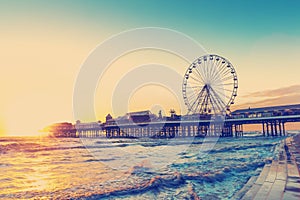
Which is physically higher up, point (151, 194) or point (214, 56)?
point (214, 56)

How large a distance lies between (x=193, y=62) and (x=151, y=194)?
46.6 m

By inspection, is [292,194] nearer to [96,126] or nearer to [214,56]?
[214,56]

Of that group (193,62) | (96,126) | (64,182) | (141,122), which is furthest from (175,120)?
(64,182)

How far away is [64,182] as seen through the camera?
31.4ft

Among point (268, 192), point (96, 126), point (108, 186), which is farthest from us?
point (96, 126)

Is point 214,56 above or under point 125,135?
above

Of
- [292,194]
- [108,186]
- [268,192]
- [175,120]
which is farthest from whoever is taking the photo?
[175,120]

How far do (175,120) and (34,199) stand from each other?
60.0 meters

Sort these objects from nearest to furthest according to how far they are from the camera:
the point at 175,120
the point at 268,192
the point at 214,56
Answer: the point at 268,192 < the point at 214,56 < the point at 175,120

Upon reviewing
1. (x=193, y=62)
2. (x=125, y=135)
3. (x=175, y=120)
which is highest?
(x=193, y=62)

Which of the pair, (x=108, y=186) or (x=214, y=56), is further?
(x=214, y=56)

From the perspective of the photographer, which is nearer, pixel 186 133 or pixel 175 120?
pixel 175 120

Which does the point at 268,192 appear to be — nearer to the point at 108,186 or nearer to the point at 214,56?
the point at 108,186

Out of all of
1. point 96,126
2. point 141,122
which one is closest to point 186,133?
point 141,122
